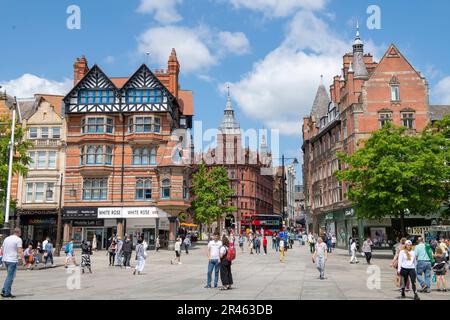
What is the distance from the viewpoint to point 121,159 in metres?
45.9

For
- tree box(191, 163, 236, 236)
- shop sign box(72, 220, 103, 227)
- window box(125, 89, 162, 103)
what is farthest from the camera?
tree box(191, 163, 236, 236)

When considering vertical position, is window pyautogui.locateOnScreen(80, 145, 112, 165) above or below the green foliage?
above

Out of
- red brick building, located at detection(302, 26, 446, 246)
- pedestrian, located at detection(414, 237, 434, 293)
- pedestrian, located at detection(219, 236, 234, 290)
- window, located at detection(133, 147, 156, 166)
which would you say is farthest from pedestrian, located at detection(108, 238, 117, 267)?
red brick building, located at detection(302, 26, 446, 246)

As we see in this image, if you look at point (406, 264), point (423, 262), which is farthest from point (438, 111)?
point (406, 264)

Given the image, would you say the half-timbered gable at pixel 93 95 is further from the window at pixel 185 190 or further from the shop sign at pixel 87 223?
the shop sign at pixel 87 223

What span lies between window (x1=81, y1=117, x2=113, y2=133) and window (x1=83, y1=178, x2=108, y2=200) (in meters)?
4.94

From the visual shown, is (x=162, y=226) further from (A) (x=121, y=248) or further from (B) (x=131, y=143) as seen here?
(A) (x=121, y=248)

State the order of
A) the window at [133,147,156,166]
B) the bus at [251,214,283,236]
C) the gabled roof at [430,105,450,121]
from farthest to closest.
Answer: the bus at [251,214,283,236] → the window at [133,147,156,166] → the gabled roof at [430,105,450,121]

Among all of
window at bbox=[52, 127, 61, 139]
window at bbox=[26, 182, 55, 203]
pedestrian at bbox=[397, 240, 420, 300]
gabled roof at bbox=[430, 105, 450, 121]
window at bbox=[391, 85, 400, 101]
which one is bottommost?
pedestrian at bbox=[397, 240, 420, 300]

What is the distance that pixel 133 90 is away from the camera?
46.2 m

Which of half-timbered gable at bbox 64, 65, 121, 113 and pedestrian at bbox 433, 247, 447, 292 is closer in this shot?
pedestrian at bbox 433, 247, 447, 292

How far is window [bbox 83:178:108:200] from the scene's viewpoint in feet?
150

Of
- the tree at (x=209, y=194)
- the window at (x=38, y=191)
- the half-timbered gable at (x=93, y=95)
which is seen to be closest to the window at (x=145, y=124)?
the half-timbered gable at (x=93, y=95)

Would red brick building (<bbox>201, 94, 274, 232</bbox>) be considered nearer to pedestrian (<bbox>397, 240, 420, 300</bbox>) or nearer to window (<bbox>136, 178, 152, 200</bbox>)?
window (<bbox>136, 178, 152, 200</bbox>)
